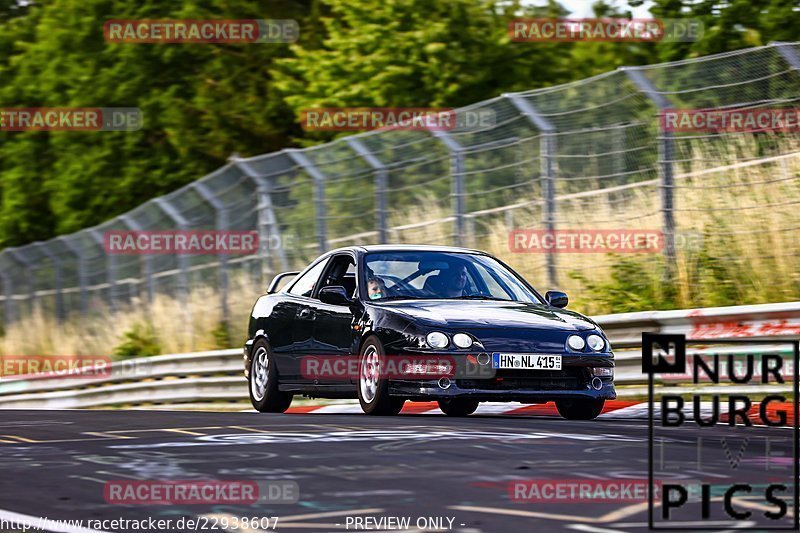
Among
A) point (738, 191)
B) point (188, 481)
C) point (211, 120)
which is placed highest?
point (211, 120)

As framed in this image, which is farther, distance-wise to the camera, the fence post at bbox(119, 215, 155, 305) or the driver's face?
the fence post at bbox(119, 215, 155, 305)

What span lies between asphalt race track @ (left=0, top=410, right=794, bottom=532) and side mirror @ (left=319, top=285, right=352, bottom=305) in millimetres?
1095

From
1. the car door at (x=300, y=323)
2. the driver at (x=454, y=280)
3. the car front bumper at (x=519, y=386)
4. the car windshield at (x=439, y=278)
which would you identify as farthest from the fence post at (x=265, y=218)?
the car front bumper at (x=519, y=386)

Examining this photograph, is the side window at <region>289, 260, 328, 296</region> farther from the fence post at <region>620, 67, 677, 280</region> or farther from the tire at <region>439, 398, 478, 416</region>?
the fence post at <region>620, 67, 677, 280</region>

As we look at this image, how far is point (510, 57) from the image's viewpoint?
32.1 m

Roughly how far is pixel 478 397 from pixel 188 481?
4.10 metres

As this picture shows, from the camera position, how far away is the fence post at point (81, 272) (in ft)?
94.9

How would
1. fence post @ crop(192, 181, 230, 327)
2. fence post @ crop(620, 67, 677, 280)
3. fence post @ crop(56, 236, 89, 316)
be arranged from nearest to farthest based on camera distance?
fence post @ crop(620, 67, 677, 280) → fence post @ crop(192, 181, 230, 327) → fence post @ crop(56, 236, 89, 316)

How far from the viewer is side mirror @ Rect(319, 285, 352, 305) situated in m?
12.8

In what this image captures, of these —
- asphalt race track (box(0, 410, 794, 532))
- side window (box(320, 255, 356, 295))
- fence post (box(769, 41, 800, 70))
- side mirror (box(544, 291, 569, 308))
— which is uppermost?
fence post (box(769, 41, 800, 70))

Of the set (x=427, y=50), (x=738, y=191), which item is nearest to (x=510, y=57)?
(x=427, y=50)

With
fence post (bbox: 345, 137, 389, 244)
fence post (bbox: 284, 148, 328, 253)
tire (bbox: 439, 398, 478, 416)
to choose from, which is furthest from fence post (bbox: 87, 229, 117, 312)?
Answer: tire (bbox: 439, 398, 478, 416)

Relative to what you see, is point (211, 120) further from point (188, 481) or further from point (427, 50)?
point (188, 481)

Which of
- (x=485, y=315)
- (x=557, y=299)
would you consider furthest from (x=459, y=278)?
(x=485, y=315)
